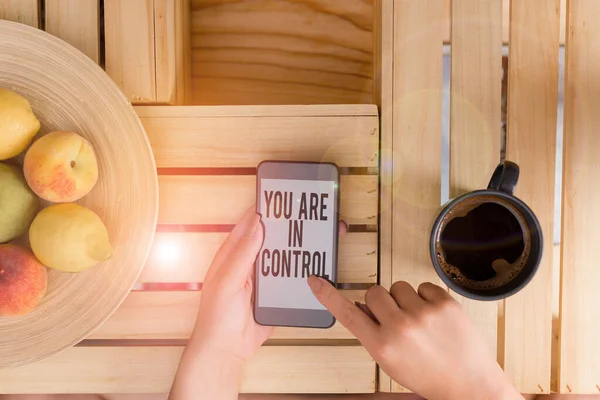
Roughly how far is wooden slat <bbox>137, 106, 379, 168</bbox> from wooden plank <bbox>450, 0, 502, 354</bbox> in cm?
13

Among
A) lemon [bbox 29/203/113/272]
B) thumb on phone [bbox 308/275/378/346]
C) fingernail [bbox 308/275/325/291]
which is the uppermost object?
lemon [bbox 29/203/113/272]

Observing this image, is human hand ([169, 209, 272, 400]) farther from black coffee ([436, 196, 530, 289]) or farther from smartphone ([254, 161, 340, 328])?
black coffee ([436, 196, 530, 289])

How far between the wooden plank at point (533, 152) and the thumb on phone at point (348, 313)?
0.95ft

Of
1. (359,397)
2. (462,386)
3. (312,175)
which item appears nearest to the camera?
(462,386)

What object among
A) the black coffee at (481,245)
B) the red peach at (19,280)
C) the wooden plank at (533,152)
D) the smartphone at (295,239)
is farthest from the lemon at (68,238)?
the wooden plank at (533,152)

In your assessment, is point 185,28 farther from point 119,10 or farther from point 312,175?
point 312,175

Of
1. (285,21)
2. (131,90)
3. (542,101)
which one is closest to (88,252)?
(131,90)

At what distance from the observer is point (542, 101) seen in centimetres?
74

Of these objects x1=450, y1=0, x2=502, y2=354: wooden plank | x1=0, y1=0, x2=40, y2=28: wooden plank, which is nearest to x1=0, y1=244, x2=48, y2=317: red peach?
x1=0, y1=0, x2=40, y2=28: wooden plank

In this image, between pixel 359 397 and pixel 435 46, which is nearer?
pixel 435 46

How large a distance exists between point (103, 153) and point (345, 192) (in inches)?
14.2

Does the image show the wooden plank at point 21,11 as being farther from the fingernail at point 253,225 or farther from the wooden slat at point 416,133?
the wooden slat at point 416,133

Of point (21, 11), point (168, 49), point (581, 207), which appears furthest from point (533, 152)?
point (21, 11)

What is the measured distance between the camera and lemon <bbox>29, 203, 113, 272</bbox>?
62 cm
